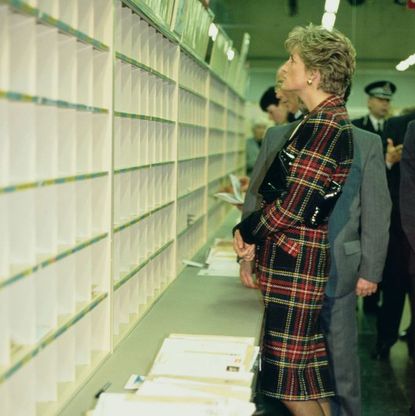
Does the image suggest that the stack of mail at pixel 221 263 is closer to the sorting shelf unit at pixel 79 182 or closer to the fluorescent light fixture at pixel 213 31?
the sorting shelf unit at pixel 79 182

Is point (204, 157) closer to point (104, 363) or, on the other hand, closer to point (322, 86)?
point (322, 86)

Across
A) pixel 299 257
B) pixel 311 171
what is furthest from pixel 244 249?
pixel 311 171

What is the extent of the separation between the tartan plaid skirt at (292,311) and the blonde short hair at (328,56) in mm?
508

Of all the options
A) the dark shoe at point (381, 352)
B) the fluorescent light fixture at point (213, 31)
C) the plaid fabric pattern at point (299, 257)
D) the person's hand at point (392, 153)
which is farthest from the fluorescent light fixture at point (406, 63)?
the plaid fabric pattern at point (299, 257)

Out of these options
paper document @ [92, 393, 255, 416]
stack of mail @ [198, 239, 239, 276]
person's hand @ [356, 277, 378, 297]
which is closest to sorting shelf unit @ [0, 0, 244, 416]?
paper document @ [92, 393, 255, 416]

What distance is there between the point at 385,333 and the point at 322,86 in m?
2.45

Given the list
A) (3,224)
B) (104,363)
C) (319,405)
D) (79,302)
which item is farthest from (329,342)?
(3,224)

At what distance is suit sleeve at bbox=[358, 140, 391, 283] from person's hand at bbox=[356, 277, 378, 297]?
0.02 m

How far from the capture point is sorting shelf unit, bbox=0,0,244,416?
1.45 meters

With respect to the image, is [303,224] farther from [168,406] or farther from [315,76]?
[168,406]

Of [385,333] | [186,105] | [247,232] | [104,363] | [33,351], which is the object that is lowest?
[385,333]

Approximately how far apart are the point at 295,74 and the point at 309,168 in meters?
0.43

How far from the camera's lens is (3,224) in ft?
4.54

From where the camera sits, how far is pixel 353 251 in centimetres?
265
